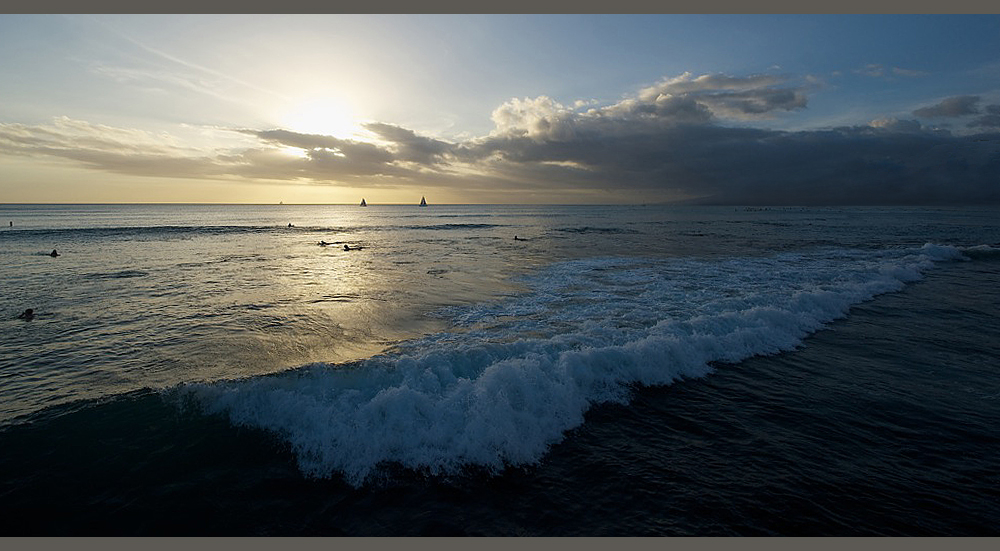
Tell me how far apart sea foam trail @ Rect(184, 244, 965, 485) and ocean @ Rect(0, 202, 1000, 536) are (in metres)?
0.06

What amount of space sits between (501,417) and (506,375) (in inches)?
55.6

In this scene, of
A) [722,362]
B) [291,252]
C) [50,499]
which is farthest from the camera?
[291,252]

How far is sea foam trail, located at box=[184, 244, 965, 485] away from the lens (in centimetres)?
827

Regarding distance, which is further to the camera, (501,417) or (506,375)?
(506,375)

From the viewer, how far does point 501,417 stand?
8875 mm

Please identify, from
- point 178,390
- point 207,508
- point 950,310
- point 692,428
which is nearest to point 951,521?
point 692,428

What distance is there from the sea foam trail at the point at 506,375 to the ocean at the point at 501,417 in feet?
0.21

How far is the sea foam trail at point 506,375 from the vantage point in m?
8.27

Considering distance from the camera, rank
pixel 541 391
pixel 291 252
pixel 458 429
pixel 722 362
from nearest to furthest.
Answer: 1. pixel 458 429
2. pixel 541 391
3. pixel 722 362
4. pixel 291 252

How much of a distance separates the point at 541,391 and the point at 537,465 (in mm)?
2232

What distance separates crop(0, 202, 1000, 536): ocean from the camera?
22.0 feet

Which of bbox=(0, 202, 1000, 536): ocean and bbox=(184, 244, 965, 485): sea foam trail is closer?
bbox=(0, 202, 1000, 536): ocean

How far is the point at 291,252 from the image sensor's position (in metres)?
43.4

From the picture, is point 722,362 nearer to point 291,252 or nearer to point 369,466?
point 369,466
